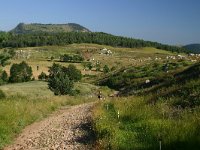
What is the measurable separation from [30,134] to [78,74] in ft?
375

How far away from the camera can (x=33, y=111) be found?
27469 mm

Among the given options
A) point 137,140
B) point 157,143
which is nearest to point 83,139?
point 137,140

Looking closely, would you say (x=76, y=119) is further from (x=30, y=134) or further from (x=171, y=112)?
(x=171, y=112)

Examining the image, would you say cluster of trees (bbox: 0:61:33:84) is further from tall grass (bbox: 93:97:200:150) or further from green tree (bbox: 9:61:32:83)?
tall grass (bbox: 93:97:200:150)

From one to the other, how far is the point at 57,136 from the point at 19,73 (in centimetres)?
11391

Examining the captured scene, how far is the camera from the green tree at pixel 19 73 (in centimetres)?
12700

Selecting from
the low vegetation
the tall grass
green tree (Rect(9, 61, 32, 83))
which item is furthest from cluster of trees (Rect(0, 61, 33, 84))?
the tall grass

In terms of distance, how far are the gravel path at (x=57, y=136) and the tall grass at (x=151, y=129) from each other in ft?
2.24

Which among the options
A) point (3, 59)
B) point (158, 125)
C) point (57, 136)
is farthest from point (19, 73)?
point (158, 125)

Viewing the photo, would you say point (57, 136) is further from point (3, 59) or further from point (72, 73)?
point (72, 73)

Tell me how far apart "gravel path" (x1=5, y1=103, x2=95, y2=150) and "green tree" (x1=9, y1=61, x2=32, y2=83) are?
343 ft

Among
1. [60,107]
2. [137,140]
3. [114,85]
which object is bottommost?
[114,85]

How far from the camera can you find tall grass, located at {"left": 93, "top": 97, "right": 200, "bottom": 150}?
14453mm

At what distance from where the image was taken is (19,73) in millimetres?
131000
